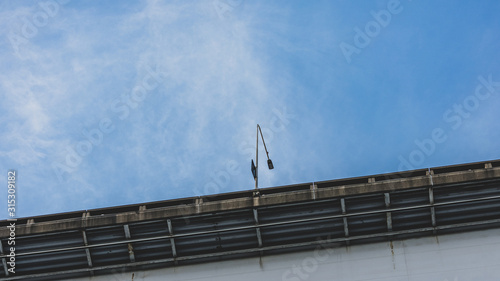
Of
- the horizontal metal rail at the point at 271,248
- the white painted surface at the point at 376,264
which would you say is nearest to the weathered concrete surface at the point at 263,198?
the horizontal metal rail at the point at 271,248

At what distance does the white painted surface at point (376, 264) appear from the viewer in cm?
2159

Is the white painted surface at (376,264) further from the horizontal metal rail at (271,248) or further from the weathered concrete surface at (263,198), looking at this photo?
the weathered concrete surface at (263,198)

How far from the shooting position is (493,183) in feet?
73.6

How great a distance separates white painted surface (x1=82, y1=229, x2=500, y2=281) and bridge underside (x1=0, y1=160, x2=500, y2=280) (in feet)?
1.01

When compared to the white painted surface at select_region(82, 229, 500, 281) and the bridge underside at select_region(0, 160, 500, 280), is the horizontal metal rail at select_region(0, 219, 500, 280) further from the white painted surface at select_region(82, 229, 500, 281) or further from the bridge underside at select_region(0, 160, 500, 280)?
the white painted surface at select_region(82, 229, 500, 281)

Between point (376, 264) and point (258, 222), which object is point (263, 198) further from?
point (376, 264)

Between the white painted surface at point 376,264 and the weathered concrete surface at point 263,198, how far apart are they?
2.07m

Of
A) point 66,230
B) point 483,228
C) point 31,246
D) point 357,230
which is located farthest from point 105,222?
point 483,228

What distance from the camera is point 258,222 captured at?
22891mm

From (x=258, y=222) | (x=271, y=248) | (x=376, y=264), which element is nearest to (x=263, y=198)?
(x=258, y=222)

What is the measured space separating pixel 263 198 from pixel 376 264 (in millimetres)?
4763

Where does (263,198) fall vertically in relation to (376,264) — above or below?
above

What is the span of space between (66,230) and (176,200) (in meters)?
4.32

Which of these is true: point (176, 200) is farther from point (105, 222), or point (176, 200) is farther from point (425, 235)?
point (425, 235)
